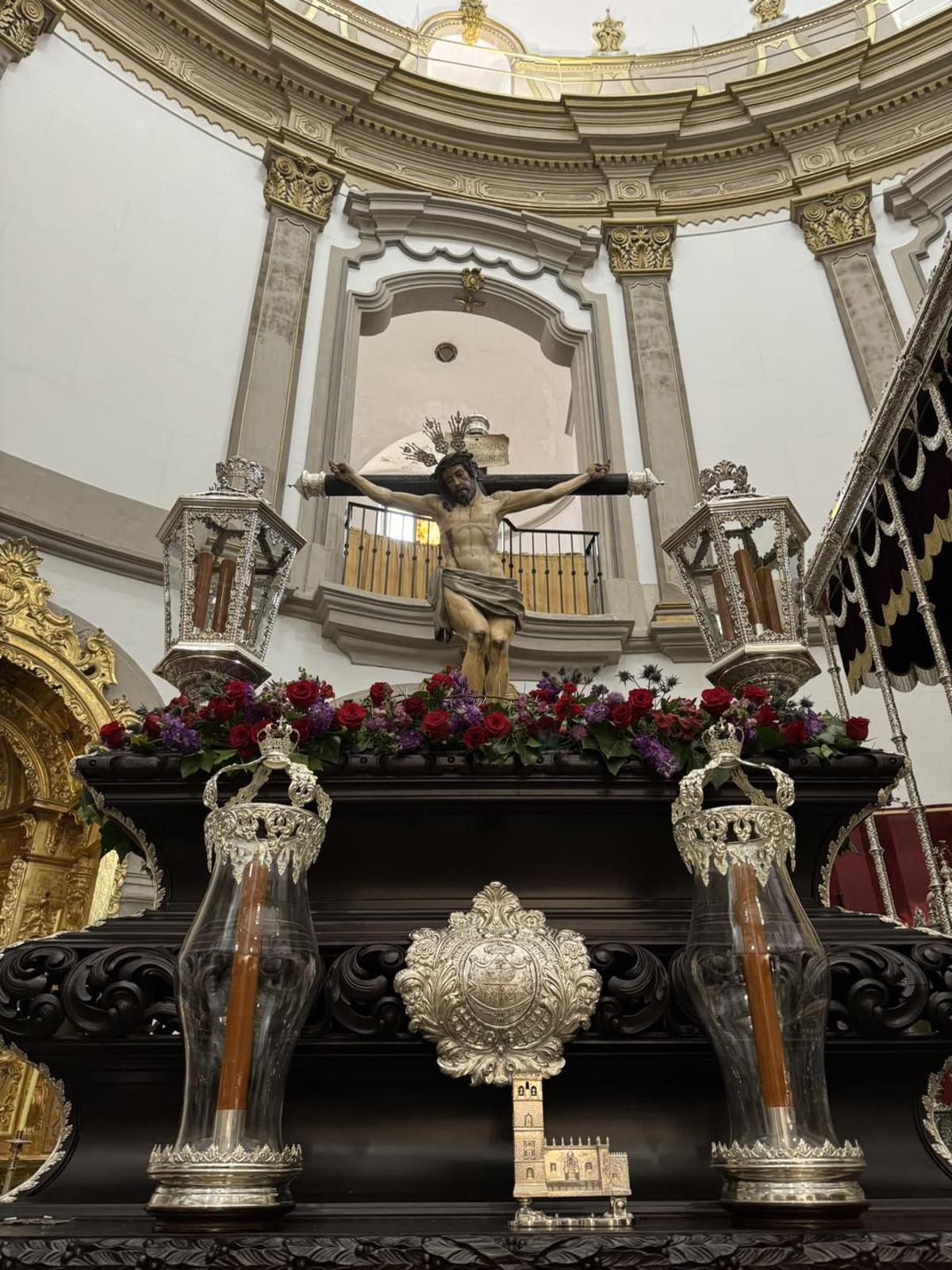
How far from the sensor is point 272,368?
25.3ft

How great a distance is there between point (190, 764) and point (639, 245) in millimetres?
9481

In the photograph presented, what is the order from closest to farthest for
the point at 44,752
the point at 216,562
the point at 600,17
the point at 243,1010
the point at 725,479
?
1. the point at 243,1010
2. the point at 216,562
3. the point at 725,479
4. the point at 44,752
5. the point at 600,17

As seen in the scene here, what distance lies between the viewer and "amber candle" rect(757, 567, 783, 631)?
3443 millimetres

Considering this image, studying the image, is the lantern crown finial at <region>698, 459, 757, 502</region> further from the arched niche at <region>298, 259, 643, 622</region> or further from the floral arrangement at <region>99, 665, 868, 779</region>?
the arched niche at <region>298, 259, 643, 622</region>

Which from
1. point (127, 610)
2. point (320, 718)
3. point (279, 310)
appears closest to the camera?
point (320, 718)

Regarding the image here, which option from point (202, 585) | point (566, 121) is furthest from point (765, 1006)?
point (566, 121)

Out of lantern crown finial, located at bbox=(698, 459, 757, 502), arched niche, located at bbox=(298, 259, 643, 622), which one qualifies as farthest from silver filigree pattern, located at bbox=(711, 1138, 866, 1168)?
arched niche, located at bbox=(298, 259, 643, 622)

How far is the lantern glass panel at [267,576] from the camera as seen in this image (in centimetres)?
368

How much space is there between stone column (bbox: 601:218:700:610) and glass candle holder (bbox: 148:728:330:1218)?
6.02 metres

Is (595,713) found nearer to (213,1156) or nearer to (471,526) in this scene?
(213,1156)

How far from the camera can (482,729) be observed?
1.94 metres

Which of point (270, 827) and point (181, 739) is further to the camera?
point (181, 739)

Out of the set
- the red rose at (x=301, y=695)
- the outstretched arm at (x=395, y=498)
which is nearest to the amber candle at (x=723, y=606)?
the outstretched arm at (x=395, y=498)

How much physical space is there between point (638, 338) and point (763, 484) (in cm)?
A: 225
